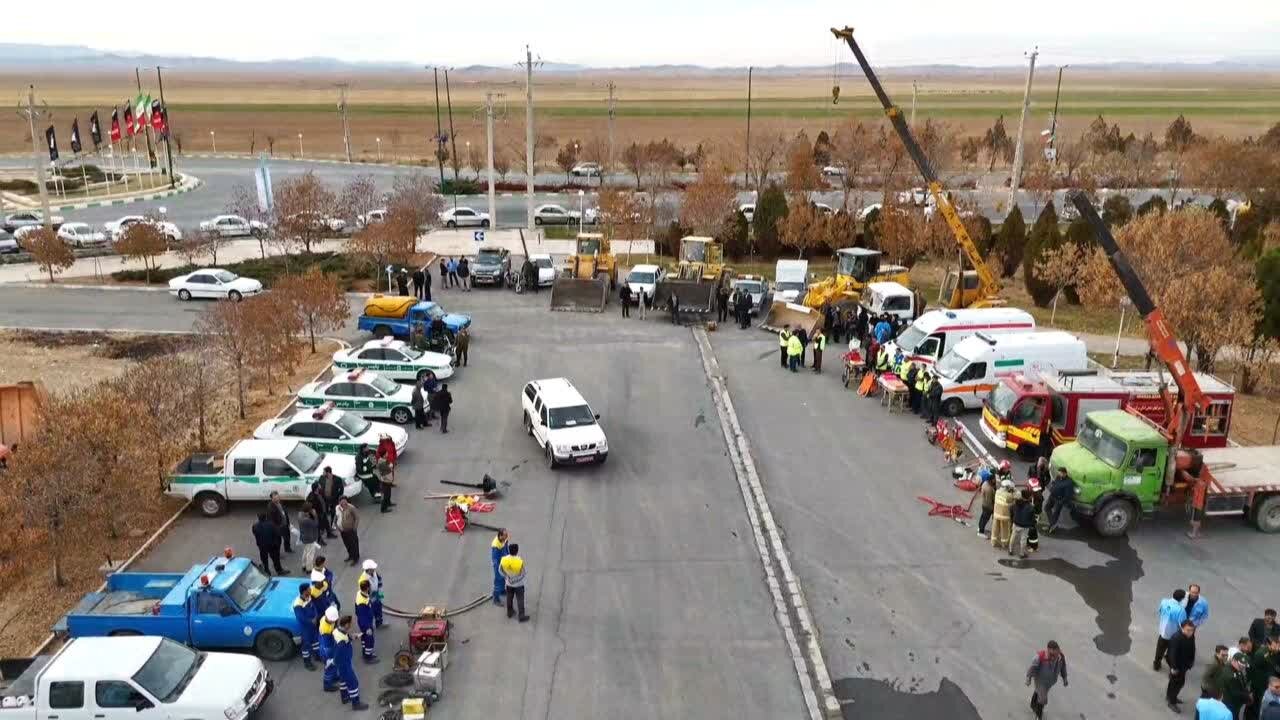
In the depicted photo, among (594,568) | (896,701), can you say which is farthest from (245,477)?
(896,701)

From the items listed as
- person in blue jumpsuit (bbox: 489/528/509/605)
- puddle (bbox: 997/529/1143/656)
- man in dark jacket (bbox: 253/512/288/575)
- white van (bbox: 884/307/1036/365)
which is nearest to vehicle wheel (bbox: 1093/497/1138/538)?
puddle (bbox: 997/529/1143/656)

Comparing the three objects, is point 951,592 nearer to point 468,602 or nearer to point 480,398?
point 468,602

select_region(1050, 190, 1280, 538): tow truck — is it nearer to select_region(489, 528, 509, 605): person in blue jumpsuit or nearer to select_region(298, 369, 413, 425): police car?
Answer: select_region(489, 528, 509, 605): person in blue jumpsuit

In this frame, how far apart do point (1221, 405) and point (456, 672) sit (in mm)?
A: 16039

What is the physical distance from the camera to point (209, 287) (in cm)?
3581

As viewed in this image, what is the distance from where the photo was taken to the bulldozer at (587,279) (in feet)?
115

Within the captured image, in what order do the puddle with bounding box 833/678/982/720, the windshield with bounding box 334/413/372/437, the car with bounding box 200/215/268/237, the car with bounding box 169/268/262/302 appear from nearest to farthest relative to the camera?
the puddle with bounding box 833/678/982/720 → the windshield with bounding box 334/413/372/437 → the car with bounding box 169/268/262/302 → the car with bounding box 200/215/268/237

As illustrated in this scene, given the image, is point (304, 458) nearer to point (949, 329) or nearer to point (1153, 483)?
point (1153, 483)

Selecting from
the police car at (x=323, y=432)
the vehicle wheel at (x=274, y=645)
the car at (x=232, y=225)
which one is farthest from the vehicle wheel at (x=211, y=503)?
the car at (x=232, y=225)

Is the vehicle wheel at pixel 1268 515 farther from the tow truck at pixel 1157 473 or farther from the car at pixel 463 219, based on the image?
the car at pixel 463 219

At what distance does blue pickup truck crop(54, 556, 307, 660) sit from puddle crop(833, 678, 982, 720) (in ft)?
26.3

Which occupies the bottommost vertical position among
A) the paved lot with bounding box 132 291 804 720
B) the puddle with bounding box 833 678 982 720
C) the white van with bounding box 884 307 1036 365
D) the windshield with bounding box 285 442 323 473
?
the puddle with bounding box 833 678 982 720

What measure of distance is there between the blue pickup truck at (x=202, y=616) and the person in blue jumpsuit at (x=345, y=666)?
136cm

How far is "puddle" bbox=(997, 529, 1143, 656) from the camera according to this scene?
14.4m
